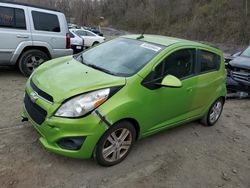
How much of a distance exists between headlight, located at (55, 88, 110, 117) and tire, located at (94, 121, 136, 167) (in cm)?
38

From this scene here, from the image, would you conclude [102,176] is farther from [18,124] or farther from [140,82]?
[18,124]

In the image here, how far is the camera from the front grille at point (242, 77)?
771cm

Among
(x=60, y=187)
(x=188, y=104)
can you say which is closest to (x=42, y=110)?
(x=60, y=187)

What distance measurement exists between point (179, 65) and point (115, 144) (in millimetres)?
1573

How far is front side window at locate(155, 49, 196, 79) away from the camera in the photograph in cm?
385

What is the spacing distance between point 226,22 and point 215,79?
28.6 meters

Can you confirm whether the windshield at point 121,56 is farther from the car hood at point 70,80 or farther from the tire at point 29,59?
the tire at point 29,59

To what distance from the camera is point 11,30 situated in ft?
22.0

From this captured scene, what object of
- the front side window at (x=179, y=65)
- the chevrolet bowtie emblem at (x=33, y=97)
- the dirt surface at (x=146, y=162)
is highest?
the front side window at (x=179, y=65)

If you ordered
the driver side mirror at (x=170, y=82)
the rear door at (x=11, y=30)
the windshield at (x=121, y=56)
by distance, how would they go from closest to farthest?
the driver side mirror at (x=170, y=82) < the windshield at (x=121, y=56) < the rear door at (x=11, y=30)

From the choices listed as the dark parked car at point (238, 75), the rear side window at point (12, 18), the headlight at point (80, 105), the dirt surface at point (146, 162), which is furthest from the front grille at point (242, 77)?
the rear side window at point (12, 18)

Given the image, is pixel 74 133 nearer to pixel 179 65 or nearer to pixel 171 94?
pixel 171 94

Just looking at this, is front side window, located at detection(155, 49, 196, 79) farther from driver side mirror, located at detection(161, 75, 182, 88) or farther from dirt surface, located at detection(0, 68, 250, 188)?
dirt surface, located at detection(0, 68, 250, 188)

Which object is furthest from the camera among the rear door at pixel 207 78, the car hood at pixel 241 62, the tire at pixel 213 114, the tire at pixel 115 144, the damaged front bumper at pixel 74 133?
the car hood at pixel 241 62
